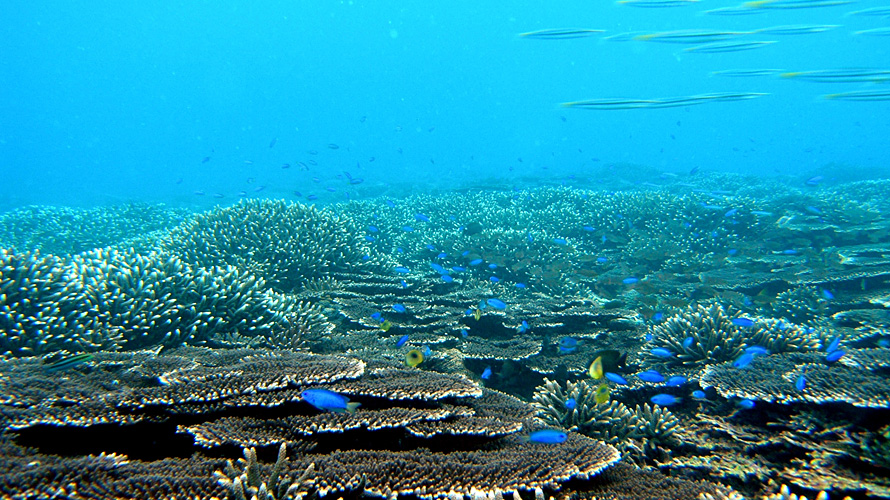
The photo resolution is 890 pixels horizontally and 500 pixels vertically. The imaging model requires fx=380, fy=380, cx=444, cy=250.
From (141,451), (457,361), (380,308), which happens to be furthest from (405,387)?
(380,308)

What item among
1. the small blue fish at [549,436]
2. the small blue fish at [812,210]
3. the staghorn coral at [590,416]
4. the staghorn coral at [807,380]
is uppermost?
the small blue fish at [812,210]

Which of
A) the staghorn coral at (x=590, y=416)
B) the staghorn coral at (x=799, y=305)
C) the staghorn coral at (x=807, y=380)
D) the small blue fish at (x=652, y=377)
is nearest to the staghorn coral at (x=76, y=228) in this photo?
the staghorn coral at (x=590, y=416)

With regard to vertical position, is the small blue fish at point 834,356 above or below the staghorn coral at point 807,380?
above

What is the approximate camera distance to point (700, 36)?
9219mm

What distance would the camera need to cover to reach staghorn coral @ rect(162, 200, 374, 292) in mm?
9242

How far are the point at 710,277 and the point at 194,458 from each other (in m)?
11.8

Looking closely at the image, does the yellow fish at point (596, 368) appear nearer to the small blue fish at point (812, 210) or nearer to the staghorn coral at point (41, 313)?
the staghorn coral at point (41, 313)

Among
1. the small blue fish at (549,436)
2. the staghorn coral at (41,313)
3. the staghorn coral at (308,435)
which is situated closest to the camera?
the staghorn coral at (308,435)

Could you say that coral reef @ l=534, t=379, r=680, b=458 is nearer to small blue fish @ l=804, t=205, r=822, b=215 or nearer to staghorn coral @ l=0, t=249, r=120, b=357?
staghorn coral @ l=0, t=249, r=120, b=357

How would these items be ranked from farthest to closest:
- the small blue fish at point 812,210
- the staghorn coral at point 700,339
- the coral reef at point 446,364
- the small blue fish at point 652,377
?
the small blue fish at point 812,210, the staghorn coral at point 700,339, the small blue fish at point 652,377, the coral reef at point 446,364

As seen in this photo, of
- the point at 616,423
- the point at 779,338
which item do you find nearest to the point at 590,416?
the point at 616,423

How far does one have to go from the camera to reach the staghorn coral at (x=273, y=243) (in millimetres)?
9242

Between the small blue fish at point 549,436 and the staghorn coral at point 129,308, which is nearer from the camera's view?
the small blue fish at point 549,436

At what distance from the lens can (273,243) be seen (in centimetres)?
954
